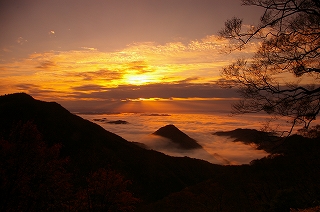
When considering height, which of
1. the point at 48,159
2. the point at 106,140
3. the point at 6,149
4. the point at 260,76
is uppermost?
the point at 260,76

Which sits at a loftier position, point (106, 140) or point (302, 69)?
point (302, 69)

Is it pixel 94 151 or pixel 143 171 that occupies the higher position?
pixel 94 151

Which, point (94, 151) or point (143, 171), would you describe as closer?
point (94, 151)

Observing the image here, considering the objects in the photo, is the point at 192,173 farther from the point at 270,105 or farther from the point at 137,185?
the point at 270,105

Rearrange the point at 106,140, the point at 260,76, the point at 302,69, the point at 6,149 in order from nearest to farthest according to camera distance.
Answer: the point at 302,69 → the point at 260,76 → the point at 6,149 → the point at 106,140

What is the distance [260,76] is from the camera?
7.96 meters

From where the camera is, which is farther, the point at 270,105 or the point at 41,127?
the point at 41,127

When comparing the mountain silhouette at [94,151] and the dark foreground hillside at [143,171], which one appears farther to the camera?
the mountain silhouette at [94,151]

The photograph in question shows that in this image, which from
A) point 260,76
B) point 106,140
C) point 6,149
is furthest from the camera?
point 106,140

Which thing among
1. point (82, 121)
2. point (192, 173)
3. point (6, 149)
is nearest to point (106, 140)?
point (82, 121)

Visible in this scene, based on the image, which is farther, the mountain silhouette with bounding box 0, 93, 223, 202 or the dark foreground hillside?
the mountain silhouette with bounding box 0, 93, 223, 202

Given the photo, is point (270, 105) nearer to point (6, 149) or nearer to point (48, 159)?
point (6, 149)

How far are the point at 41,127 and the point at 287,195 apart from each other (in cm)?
6982

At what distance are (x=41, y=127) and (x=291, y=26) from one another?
7680 centimetres
